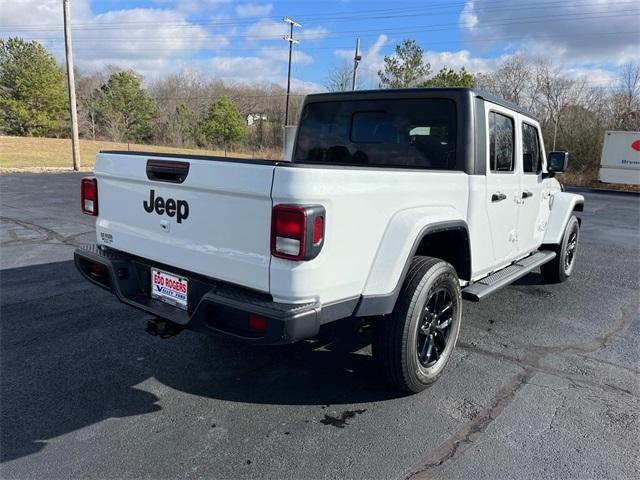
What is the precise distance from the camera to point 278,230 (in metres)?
2.27

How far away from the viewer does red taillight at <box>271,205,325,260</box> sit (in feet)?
7.20

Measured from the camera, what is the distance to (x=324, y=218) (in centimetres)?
229

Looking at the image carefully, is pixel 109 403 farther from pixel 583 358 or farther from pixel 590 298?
pixel 590 298

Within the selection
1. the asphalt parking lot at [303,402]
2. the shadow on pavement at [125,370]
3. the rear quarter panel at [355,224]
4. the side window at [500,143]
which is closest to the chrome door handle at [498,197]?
the side window at [500,143]

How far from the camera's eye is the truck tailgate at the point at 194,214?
2.37m

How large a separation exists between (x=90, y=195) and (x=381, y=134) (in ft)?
7.74

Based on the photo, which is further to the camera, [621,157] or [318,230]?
[621,157]

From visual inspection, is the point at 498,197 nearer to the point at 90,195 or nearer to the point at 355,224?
the point at 355,224

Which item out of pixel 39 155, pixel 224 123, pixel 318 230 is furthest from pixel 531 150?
pixel 224 123

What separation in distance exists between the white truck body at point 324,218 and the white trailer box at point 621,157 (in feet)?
70.2

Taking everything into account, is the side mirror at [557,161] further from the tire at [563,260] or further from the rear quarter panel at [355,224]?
the rear quarter panel at [355,224]

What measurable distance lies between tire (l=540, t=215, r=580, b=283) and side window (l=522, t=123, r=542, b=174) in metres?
1.14

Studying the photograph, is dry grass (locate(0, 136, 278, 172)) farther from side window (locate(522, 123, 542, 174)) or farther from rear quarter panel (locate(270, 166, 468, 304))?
rear quarter panel (locate(270, 166, 468, 304))

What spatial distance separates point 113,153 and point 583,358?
394 centimetres
